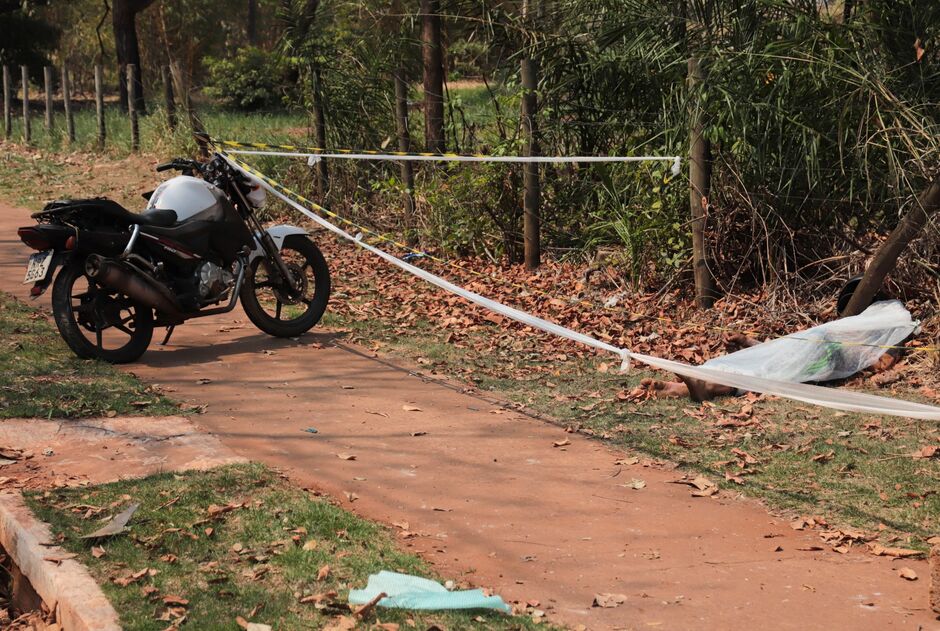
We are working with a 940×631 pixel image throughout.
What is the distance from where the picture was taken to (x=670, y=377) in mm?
7574

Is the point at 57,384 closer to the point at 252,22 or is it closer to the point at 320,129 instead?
the point at 320,129

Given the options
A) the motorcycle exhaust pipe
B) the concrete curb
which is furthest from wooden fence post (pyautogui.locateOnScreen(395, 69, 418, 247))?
the concrete curb

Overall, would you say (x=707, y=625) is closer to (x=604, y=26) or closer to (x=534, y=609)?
(x=534, y=609)

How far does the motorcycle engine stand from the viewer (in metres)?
7.89

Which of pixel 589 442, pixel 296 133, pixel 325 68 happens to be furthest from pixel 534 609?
pixel 296 133

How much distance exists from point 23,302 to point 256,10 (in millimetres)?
47190

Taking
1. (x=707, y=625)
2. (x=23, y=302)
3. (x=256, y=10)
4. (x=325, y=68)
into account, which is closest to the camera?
(x=707, y=625)

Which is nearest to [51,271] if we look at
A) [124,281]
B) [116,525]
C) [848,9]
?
[124,281]

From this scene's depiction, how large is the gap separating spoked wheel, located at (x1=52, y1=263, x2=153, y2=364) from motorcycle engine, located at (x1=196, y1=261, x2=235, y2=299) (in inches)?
15.4

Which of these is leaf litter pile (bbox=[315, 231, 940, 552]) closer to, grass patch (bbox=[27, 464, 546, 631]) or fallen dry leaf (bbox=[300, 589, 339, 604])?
grass patch (bbox=[27, 464, 546, 631])

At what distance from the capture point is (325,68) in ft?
45.5

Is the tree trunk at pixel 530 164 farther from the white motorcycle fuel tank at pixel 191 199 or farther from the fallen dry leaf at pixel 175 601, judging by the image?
the fallen dry leaf at pixel 175 601

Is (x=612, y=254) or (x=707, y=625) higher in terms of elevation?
(x=612, y=254)

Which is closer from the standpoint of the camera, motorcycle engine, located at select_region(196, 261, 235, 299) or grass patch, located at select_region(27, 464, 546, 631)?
grass patch, located at select_region(27, 464, 546, 631)
